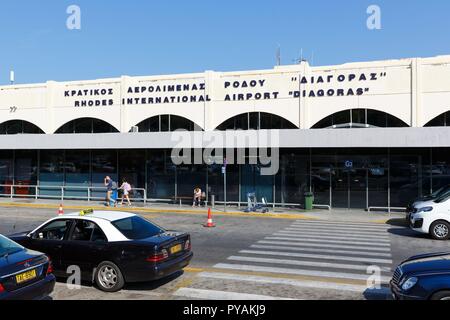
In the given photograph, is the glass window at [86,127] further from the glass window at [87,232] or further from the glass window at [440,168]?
the glass window at [87,232]

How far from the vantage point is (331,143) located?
72.0 ft

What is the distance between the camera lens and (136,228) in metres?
→ 9.05

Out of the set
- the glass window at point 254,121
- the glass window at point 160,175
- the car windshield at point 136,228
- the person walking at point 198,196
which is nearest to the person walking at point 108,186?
the glass window at point 160,175

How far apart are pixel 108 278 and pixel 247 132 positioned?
591 inches

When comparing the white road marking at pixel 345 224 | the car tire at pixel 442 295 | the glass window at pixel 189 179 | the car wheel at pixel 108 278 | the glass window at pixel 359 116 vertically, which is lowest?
the white road marking at pixel 345 224

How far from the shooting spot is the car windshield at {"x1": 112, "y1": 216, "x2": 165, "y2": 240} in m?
8.74

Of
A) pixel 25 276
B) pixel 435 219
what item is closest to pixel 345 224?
pixel 435 219

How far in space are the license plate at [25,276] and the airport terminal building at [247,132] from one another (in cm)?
1665

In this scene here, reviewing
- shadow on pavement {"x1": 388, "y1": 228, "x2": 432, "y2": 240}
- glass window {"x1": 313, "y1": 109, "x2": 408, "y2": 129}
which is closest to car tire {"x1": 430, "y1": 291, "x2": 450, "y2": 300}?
shadow on pavement {"x1": 388, "y1": 228, "x2": 432, "y2": 240}

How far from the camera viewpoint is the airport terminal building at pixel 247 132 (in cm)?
2245

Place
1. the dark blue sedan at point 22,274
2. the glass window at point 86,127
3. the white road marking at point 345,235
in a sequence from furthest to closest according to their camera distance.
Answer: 1. the glass window at point 86,127
2. the white road marking at point 345,235
3. the dark blue sedan at point 22,274

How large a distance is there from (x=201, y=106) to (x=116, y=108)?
528cm
